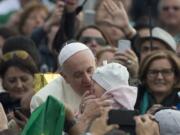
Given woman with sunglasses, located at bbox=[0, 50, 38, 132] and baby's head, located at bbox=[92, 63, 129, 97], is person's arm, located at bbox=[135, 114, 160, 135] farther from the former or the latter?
woman with sunglasses, located at bbox=[0, 50, 38, 132]

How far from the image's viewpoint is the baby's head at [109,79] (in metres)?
9.69

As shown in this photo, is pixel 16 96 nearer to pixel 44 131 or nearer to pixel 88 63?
pixel 88 63

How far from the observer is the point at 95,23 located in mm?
14922

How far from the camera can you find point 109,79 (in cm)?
972

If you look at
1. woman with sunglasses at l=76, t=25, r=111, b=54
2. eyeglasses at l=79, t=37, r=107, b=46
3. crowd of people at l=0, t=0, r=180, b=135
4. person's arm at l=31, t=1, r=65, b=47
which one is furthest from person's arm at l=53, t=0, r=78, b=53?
person's arm at l=31, t=1, r=65, b=47

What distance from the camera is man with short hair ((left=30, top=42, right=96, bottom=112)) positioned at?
10.6m

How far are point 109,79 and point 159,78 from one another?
2.33 metres

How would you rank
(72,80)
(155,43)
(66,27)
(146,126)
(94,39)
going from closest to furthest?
(146,126) → (72,80) → (155,43) → (94,39) → (66,27)

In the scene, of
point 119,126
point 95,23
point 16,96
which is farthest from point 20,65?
point 119,126

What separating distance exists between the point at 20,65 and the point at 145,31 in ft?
6.81

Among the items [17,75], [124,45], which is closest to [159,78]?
[124,45]

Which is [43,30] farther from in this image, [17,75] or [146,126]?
[146,126]

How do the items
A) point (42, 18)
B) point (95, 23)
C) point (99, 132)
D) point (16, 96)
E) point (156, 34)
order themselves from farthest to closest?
point (42, 18), point (95, 23), point (156, 34), point (16, 96), point (99, 132)

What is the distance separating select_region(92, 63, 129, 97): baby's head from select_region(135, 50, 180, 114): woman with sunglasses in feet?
5.66
